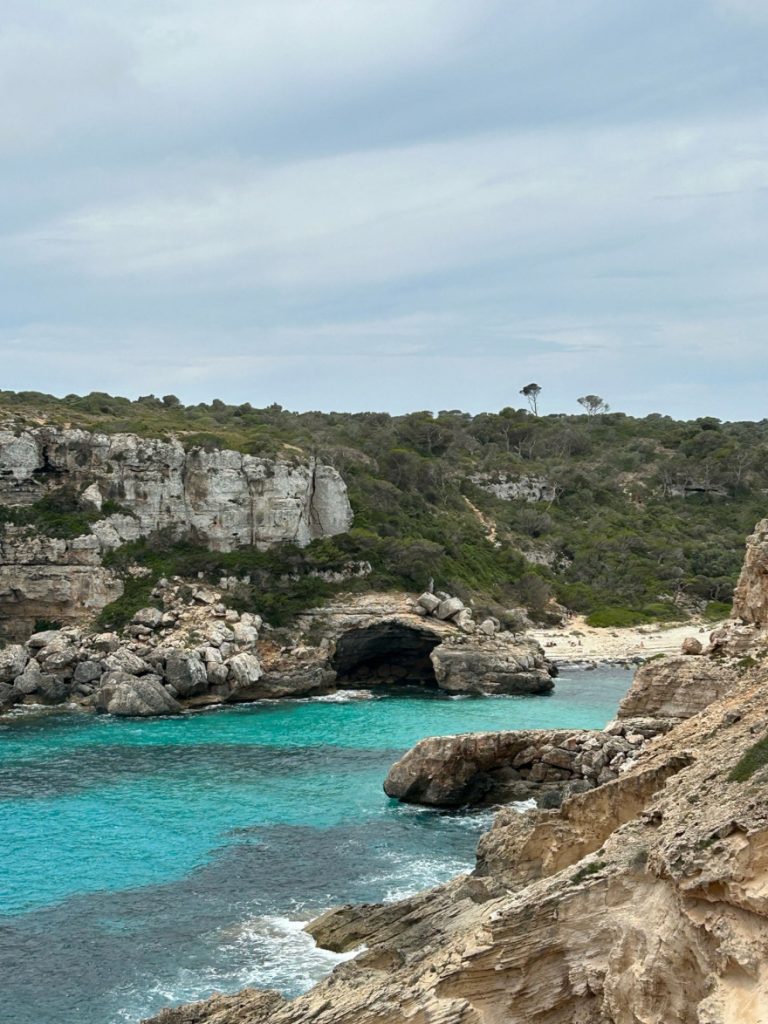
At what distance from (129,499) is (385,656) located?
18.4 metres

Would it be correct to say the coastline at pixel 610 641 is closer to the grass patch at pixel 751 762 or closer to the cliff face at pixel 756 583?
the cliff face at pixel 756 583

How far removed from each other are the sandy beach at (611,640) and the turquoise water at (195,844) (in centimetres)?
1334

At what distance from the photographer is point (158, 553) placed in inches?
2281

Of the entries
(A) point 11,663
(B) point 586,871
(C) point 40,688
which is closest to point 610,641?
(C) point 40,688

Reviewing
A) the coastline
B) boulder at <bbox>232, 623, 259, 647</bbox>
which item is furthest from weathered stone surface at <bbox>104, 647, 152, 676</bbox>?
the coastline

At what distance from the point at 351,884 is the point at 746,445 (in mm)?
93111

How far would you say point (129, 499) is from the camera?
58750 millimetres

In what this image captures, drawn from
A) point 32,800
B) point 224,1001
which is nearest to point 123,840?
point 32,800

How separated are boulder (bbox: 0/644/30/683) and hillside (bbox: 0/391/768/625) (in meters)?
8.03

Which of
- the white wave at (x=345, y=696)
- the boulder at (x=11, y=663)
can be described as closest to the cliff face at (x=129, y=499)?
the boulder at (x=11, y=663)

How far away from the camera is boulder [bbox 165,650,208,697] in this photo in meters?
49.1

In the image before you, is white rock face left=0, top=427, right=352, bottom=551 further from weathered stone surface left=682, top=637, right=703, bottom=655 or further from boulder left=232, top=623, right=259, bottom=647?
weathered stone surface left=682, top=637, right=703, bottom=655

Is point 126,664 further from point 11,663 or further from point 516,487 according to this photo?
point 516,487

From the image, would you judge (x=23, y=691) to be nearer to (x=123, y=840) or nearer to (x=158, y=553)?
(x=158, y=553)
